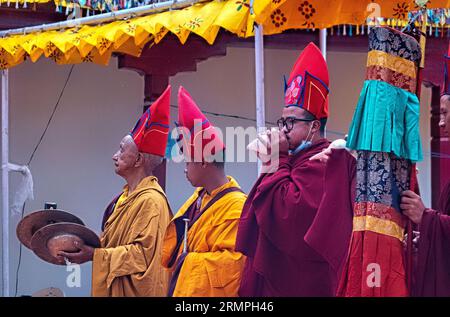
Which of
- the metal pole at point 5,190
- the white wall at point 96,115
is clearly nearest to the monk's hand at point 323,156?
Answer: the metal pole at point 5,190

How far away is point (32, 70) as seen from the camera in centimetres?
925

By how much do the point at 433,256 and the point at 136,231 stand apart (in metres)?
2.15

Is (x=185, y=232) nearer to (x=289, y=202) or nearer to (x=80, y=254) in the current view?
(x=80, y=254)

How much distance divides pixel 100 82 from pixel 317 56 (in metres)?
4.85

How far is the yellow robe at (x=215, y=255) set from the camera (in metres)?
4.94

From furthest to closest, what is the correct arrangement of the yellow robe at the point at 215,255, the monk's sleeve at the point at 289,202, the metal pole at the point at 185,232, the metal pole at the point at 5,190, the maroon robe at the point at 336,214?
1. the metal pole at the point at 5,190
2. the metal pole at the point at 185,232
3. the yellow robe at the point at 215,255
4. the monk's sleeve at the point at 289,202
5. the maroon robe at the point at 336,214

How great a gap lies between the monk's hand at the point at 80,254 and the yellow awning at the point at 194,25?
137 centimetres

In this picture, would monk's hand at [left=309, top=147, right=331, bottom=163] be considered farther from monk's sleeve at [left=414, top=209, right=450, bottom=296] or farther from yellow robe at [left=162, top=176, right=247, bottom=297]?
yellow robe at [left=162, top=176, right=247, bottom=297]

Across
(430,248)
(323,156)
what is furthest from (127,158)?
(430,248)

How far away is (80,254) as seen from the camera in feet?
17.9

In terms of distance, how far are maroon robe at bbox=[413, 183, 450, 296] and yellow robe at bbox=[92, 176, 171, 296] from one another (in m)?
2.01

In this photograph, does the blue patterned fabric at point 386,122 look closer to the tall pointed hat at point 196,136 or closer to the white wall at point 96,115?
the tall pointed hat at point 196,136

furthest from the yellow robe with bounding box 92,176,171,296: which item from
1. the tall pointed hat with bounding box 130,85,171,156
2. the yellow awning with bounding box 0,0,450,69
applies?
the yellow awning with bounding box 0,0,450,69
